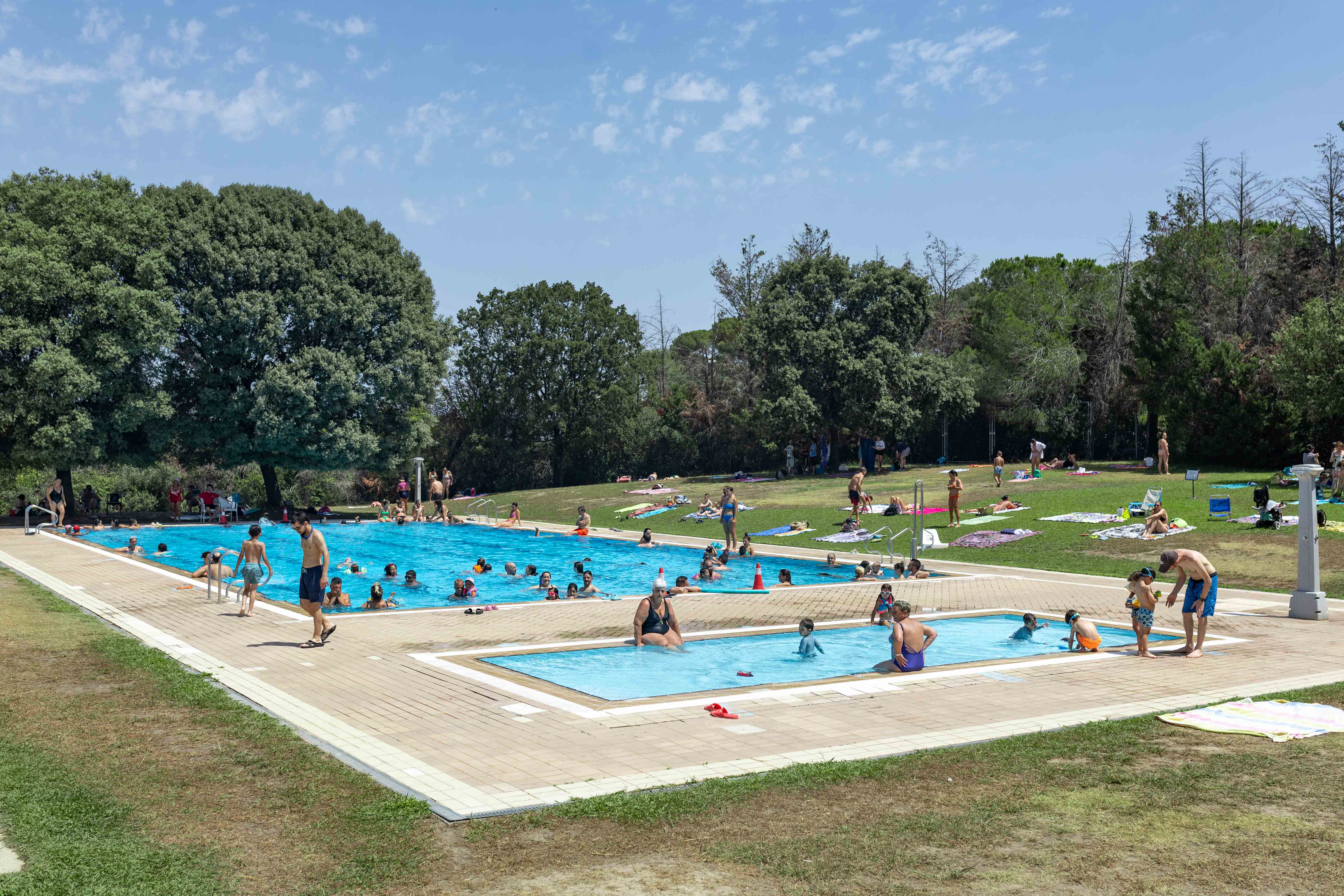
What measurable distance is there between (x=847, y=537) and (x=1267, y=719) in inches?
757

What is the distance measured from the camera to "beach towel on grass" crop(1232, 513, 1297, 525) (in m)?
22.6

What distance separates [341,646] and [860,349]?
3835cm

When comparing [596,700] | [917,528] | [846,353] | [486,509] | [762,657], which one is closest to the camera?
[596,700]

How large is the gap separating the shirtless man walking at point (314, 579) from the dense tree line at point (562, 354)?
84.0 ft

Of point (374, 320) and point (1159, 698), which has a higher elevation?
point (374, 320)

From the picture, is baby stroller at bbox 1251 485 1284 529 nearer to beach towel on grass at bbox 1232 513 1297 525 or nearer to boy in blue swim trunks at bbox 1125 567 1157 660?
beach towel on grass at bbox 1232 513 1297 525

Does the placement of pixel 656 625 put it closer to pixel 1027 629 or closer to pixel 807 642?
pixel 807 642

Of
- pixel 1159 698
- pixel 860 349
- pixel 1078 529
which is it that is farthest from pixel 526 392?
pixel 1159 698

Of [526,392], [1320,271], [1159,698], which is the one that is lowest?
[1159,698]

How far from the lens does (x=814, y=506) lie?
114 feet

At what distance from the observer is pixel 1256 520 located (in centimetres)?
2342

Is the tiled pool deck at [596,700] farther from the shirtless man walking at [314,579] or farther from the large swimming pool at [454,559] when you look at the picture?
the large swimming pool at [454,559]

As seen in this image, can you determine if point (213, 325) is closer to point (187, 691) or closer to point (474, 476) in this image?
point (474, 476)

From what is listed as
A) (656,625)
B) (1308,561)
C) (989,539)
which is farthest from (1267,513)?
(656,625)
